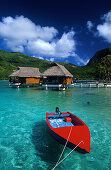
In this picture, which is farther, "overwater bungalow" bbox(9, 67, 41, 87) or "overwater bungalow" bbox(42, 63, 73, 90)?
"overwater bungalow" bbox(9, 67, 41, 87)

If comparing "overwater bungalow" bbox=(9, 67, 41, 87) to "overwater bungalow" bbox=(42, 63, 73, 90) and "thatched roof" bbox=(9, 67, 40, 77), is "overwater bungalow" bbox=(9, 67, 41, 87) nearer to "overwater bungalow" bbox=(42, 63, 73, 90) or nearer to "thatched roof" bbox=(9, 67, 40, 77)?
"thatched roof" bbox=(9, 67, 40, 77)

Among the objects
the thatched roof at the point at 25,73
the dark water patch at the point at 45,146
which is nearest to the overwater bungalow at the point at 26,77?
the thatched roof at the point at 25,73

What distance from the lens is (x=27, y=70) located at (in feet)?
122

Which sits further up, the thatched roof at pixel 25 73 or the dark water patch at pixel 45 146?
the thatched roof at pixel 25 73

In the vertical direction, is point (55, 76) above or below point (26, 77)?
below

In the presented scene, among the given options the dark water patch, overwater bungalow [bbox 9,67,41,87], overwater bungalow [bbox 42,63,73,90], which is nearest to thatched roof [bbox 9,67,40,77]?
overwater bungalow [bbox 9,67,41,87]

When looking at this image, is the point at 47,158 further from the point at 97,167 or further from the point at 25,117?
the point at 25,117

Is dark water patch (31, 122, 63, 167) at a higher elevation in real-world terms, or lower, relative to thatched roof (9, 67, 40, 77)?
lower

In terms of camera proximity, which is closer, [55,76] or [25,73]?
[55,76]

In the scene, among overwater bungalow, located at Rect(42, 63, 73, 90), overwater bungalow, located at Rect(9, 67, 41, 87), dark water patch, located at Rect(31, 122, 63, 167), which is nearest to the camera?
dark water patch, located at Rect(31, 122, 63, 167)

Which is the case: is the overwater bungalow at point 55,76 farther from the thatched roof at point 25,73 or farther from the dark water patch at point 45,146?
the dark water patch at point 45,146

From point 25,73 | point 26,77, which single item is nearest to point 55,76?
point 26,77

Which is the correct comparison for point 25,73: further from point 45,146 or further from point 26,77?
point 45,146

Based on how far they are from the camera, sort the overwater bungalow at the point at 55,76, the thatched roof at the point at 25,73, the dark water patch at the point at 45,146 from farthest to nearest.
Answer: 1. the thatched roof at the point at 25,73
2. the overwater bungalow at the point at 55,76
3. the dark water patch at the point at 45,146
